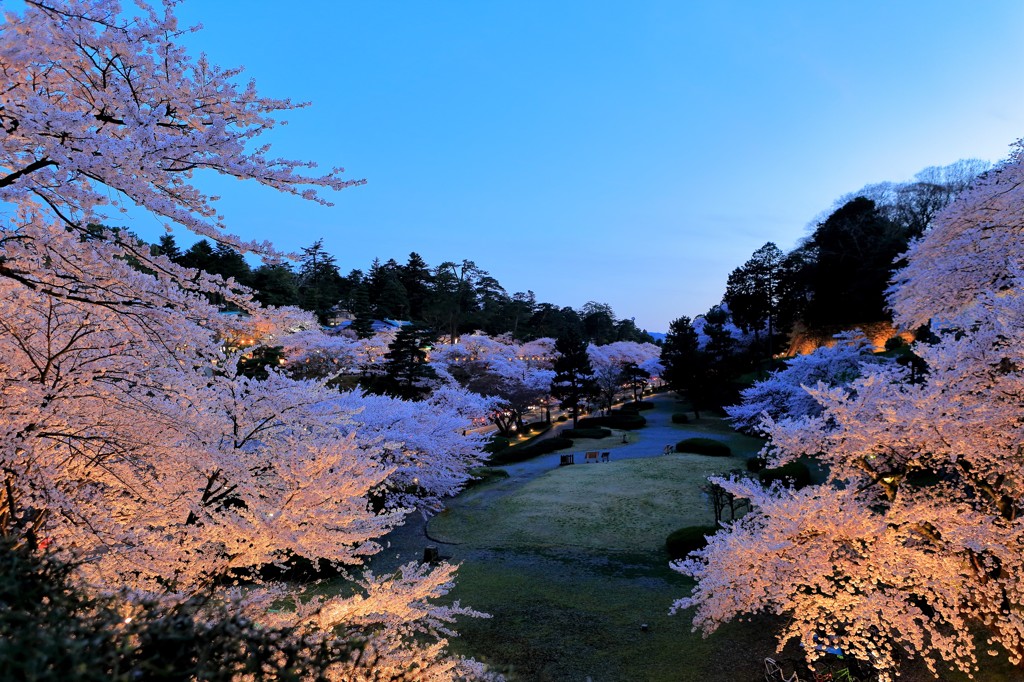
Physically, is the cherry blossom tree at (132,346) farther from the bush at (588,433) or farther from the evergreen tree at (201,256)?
the evergreen tree at (201,256)

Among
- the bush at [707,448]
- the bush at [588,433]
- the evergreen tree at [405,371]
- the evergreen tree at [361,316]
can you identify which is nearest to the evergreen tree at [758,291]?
the bush at [588,433]

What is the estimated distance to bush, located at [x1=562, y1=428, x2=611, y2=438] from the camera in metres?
33.2

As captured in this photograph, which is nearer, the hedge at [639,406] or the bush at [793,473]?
the bush at [793,473]

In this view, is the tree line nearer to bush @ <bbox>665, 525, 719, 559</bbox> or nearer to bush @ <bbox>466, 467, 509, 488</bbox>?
bush @ <bbox>466, 467, 509, 488</bbox>

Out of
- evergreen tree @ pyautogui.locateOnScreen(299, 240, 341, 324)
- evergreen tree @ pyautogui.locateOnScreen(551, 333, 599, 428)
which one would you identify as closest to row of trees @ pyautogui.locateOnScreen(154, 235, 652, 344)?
evergreen tree @ pyautogui.locateOnScreen(299, 240, 341, 324)

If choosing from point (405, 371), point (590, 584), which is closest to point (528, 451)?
point (405, 371)

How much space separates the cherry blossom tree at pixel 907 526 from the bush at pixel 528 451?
21.4 meters

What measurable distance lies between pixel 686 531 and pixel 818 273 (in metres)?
34.3

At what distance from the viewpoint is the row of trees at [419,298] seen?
47.6m

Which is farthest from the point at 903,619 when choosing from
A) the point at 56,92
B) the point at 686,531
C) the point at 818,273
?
the point at 818,273

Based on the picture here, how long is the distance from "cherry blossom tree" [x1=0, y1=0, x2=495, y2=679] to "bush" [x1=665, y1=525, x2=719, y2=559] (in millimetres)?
9371

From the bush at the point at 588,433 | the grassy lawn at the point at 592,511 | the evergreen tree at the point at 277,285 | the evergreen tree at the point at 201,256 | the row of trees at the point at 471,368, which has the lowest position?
the grassy lawn at the point at 592,511

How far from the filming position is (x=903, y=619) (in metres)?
6.38

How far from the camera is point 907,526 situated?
6.84 m
